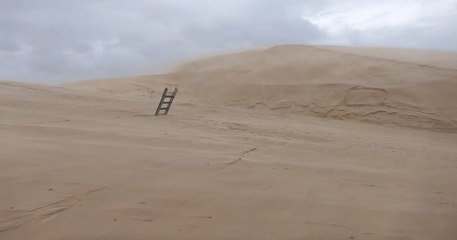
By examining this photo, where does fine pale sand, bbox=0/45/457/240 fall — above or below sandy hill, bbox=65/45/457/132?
below

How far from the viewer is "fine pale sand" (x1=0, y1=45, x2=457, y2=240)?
451cm

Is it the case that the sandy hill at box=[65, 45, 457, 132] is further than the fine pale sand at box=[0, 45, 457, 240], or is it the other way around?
the sandy hill at box=[65, 45, 457, 132]

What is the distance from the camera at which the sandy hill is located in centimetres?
1803

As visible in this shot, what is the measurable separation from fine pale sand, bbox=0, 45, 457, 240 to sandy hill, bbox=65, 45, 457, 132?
37.0 inches

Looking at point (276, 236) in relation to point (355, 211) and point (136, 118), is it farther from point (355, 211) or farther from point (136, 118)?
point (136, 118)

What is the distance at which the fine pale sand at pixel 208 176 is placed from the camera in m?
4.51

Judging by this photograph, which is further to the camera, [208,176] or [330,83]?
[330,83]

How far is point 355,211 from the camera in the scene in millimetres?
5094

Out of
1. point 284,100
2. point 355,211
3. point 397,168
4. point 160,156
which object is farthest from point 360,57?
point 355,211

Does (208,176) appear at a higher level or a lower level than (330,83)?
lower

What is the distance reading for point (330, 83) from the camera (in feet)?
66.1

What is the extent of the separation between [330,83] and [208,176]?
14.7m

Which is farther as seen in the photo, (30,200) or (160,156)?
(160,156)

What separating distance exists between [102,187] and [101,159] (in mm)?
1407
